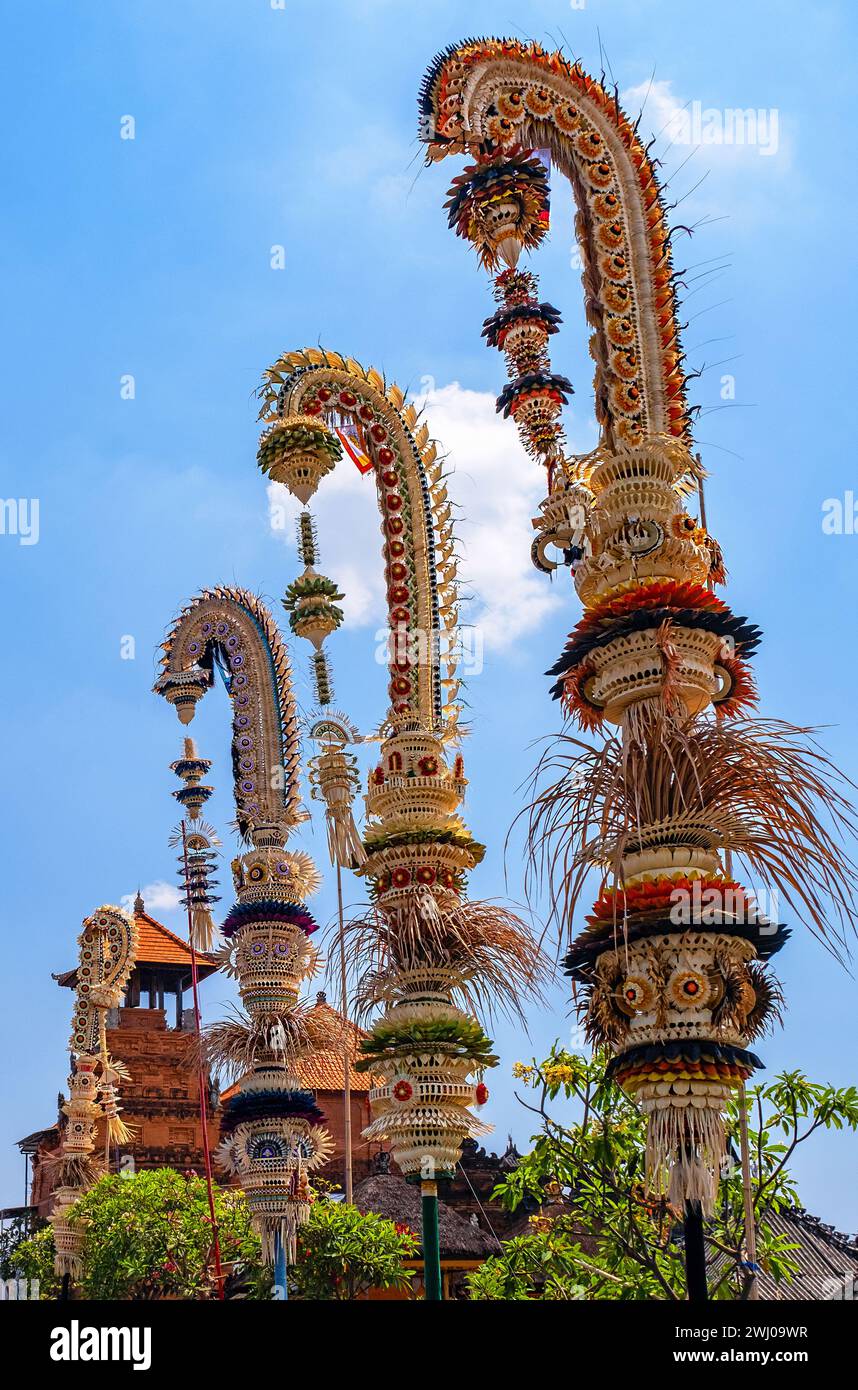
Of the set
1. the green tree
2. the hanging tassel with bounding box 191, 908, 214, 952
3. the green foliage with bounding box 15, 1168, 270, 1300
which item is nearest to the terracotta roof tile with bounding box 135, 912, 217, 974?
the green foliage with bounding box 15, 1168, 270, 1300

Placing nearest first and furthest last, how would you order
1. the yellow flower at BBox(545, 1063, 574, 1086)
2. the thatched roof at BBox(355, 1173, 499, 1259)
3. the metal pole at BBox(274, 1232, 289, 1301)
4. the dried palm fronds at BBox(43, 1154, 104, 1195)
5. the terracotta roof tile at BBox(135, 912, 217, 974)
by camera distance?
the yellow flower at BBox(545, 1063, 574, 1086)
the metal pole at BBox(274, 1232, 289, 1301)
the dried palm fronds at BBox(43, 1154, 104, 1195)
the thatched roof at BBox(355, 1173, 499, 1259)
the terracotta roof tile at BBox(135, 912, 217, 974)

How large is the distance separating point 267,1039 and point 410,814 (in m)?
5.83

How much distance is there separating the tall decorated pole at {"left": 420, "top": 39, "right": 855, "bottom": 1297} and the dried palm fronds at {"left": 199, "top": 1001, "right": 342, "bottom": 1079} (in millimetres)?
9430

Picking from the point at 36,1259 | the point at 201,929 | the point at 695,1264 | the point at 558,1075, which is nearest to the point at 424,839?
the point at 558,1075

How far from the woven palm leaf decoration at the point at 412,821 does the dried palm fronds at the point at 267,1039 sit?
524cm

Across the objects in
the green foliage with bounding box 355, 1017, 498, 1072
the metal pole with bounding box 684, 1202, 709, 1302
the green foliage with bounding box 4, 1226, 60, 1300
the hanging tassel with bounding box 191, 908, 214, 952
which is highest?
A: the hanging tassel with bounding box 191, 908, 214, 952

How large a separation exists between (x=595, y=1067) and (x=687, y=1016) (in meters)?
7.53

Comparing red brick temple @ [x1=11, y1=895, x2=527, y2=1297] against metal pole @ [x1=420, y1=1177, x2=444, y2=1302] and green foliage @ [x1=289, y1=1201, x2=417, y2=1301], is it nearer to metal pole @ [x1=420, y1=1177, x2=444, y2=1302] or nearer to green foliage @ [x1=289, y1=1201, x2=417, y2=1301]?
green foliage @ [x1=289, y1=1201, x2=417, y2=1301]

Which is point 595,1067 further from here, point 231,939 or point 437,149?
point 437,149

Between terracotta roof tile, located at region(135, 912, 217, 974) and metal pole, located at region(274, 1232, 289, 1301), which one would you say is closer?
metal pole, located at region(274, 1232, 289, 1301)

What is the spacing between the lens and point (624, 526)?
948 centimetres

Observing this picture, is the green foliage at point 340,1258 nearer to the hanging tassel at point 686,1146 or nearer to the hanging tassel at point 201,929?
the hanging tassel at point 201,929

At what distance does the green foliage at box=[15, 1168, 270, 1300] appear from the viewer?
2620 cm
